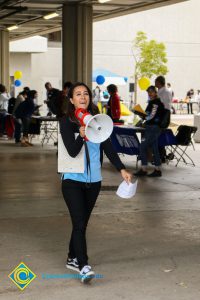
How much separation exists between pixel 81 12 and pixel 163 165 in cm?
743

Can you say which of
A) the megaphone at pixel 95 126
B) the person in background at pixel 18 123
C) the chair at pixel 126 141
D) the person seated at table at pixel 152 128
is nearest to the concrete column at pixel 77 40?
the person in background at pixel 18 123

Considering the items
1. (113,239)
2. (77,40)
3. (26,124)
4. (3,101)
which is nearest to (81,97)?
(113,239)

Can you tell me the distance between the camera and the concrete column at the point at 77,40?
2105cm

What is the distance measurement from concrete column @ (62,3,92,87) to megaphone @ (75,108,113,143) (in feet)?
50.9

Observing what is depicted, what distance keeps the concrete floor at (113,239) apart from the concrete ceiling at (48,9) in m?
8.77

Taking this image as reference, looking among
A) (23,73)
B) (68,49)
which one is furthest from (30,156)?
(23,73)

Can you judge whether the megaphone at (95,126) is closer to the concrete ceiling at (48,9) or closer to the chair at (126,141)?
the chair at (126,141)

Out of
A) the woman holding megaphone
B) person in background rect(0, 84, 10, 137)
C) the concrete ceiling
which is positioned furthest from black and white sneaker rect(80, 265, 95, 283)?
person in background rect(0, 84, 10, 137)

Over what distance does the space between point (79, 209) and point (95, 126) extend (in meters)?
0.80

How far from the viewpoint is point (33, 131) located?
2066 centimetres

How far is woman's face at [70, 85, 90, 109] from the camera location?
6.04 metres

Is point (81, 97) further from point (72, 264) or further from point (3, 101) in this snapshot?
point (3, 101)

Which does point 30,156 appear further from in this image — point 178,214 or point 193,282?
point 193,282

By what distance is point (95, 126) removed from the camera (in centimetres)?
577
